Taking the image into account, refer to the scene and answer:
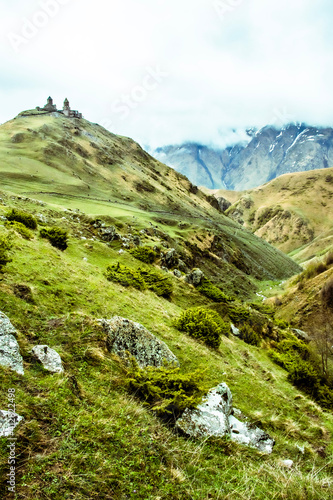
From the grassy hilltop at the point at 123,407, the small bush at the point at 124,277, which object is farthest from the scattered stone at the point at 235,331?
the small bush at the point at 124,277

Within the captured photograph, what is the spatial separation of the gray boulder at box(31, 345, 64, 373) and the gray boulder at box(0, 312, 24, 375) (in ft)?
1.29

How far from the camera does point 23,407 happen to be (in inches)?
183

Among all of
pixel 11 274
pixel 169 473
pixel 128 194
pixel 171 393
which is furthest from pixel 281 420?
pixel 128 194

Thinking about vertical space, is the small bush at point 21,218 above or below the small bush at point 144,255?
above

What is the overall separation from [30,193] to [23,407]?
66.8m

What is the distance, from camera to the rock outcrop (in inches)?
246

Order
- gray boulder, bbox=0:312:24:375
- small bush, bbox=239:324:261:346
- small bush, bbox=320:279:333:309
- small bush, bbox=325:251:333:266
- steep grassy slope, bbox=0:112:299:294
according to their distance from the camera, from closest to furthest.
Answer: gray boulder, bbox=0:312:24:375 < small bush, bbox=239:324:261:346 < small bush, bbox=320:279:333:309 < small bush, bbox=325:251:333:266 < steep grassy slope, bbox=0:112:299:294

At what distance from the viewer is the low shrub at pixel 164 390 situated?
21.1 feet

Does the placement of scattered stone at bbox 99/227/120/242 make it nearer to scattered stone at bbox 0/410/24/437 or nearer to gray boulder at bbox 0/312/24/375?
gray boulder at bbox 0/312/24/375

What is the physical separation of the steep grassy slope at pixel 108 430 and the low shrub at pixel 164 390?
31 centimetres

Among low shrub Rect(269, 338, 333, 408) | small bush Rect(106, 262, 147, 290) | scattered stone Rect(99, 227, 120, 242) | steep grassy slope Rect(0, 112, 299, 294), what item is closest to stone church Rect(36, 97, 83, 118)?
steep grassy slope Rect(0, 112, 299, 294)

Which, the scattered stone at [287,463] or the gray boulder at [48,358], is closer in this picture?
the gray boulder at [48,358]

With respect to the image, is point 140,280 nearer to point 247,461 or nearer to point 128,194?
point 247,461

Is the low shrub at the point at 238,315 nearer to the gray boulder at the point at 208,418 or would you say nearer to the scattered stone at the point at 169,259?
the scattered stone at the point at 169,259
